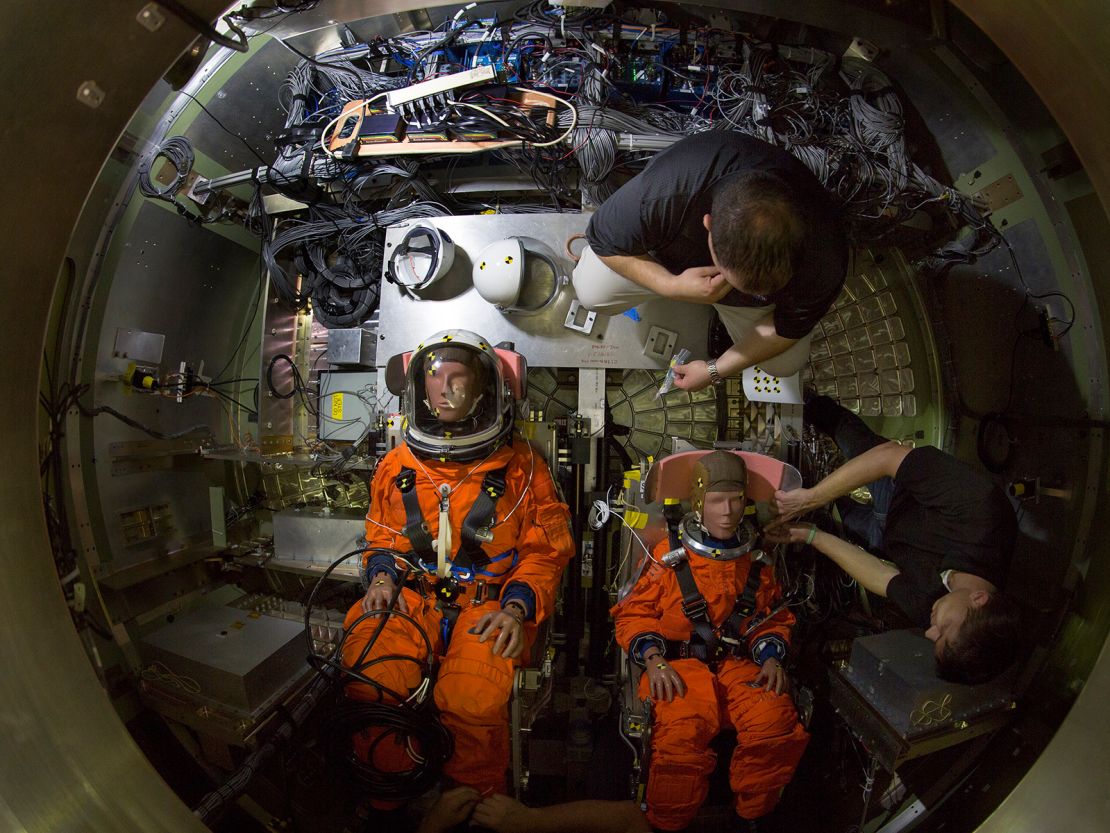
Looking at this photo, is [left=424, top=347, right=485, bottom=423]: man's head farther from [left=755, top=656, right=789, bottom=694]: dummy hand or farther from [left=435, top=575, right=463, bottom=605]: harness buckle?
[left=755, top=656, right=789, bottom=694]: dummy hand

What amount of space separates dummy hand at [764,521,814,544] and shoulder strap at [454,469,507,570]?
129 centimetres

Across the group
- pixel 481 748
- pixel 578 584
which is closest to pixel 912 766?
pixel 578 584

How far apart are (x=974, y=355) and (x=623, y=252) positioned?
1.90 metres

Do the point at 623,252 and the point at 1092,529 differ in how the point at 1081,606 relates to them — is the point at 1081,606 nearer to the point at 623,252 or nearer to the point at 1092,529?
Answer: the point at 1092,529

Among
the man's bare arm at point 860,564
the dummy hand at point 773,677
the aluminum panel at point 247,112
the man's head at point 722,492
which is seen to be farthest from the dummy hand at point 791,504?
the aluminum panel at point 247,112

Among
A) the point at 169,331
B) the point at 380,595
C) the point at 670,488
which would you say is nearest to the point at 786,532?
the point at 670,488

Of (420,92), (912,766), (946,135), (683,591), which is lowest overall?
(912,766)

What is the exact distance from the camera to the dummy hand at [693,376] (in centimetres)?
202

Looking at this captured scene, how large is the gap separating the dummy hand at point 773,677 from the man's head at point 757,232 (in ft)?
5.15

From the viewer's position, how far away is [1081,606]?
1.31 metres

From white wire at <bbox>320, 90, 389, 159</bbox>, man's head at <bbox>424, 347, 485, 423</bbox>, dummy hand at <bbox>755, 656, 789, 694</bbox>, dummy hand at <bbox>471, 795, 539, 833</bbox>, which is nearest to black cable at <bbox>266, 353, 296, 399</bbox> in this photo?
white wire at <bbox>320, 90, 389, 159</bbox>

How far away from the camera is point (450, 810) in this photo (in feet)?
5.08

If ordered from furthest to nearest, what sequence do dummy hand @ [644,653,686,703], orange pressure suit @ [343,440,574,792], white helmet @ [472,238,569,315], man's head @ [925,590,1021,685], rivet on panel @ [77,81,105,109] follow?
1. white helmet @ [472,238,569,315]
2. dummy hand @ [644,653,686,703]
3. orange pressure suit @ [343,440,574,792]
4. man's head @ [925,590,1021,685]
5. rivet on panel @ [77,81,105,109]

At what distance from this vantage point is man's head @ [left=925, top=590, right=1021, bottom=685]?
1473mm
